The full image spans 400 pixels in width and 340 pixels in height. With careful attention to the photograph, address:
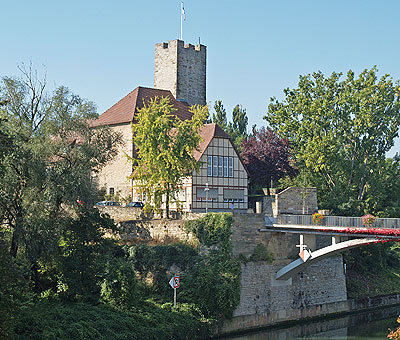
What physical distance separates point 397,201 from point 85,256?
25.4 m

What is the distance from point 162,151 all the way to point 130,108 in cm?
1285

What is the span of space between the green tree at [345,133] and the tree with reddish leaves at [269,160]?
11.2 ft

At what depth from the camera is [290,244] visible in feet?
110

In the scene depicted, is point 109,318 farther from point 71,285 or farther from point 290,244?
point 290,244

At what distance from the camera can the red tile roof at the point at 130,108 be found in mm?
44875

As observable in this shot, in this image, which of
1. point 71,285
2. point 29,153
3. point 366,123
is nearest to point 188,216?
point 71,285

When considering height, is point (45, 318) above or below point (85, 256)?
below

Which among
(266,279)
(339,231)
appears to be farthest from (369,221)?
(266,279)

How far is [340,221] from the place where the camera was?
28.6m

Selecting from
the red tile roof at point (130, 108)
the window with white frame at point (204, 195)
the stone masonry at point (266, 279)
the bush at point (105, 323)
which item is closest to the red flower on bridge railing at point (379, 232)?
the stone masonry at point (266, 279)

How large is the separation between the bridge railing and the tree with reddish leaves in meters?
16.2

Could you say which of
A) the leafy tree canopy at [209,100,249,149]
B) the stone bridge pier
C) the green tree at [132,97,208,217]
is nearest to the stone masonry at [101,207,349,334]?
the stone bridge pier

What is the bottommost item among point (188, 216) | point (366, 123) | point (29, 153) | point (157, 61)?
point (188, 216)

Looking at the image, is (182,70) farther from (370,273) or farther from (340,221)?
(340,221)
